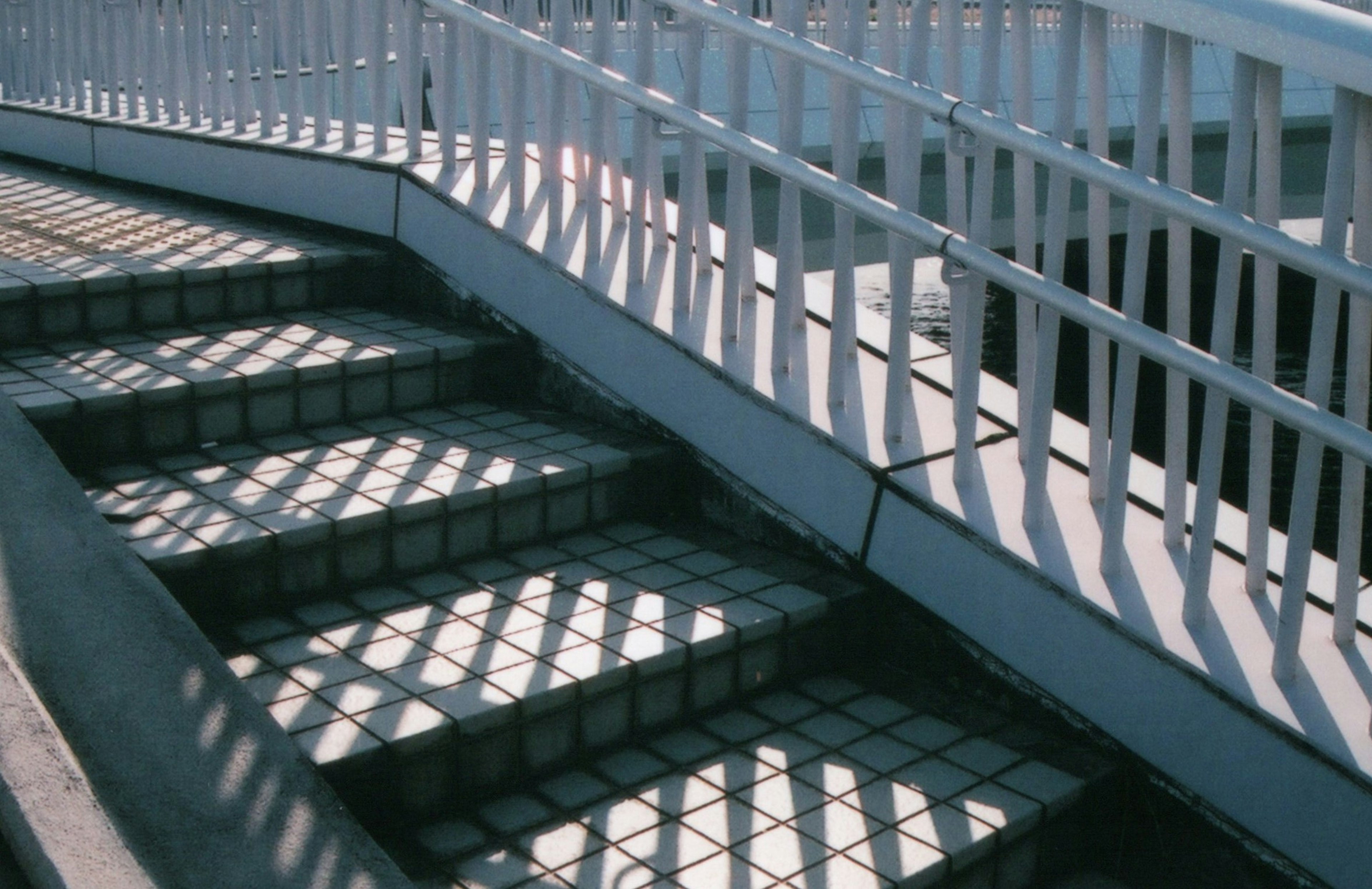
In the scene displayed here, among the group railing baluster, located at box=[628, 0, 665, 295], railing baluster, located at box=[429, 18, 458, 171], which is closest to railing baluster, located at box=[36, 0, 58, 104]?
railing baluster, located at box=[429, 18, 458, 171]

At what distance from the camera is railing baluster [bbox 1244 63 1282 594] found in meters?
2.46

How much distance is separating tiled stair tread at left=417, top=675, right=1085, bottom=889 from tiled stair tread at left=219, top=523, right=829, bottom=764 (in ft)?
0.58

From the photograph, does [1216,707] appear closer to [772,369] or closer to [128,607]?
[772,369]

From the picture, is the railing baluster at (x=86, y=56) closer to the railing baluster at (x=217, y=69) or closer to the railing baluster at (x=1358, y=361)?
the railing baluster at (x=217, y=69)

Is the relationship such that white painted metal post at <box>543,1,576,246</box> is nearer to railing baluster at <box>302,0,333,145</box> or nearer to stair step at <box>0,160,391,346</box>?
stair step at <box>0,160,391,346</box>

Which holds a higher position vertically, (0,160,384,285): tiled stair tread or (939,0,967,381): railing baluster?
(939,0,967,381): railing baluster

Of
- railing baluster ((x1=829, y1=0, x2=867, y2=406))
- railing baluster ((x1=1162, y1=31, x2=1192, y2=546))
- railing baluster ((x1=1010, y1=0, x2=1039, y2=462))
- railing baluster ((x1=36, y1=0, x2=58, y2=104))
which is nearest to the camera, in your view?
railing baluster ((x1=1162, y1=31, x2=1192, y2=546))

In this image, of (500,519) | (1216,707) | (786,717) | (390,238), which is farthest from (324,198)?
(1216,707)

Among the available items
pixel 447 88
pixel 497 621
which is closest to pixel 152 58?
pixel 447 88

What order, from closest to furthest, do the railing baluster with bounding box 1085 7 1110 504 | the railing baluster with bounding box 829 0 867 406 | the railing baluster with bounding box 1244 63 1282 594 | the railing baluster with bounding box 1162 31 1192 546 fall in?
the railing baluster with bounding box 1244 63 1282 594, the railing baluster with bounding box 1162 31 1192 546, the railing baluster with bounding box 1085 7 1110 504, the railing baluster with bounding box 829 0 867 406

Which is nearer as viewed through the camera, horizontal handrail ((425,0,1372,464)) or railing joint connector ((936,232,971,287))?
horizontal handrail ((425,0,1372,464))

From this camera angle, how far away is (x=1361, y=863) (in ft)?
7.85

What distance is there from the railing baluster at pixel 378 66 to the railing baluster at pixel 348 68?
94 millimetres

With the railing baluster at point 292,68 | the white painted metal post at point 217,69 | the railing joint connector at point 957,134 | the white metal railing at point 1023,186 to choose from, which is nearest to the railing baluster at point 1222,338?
the white metal railing at point 1023,186
